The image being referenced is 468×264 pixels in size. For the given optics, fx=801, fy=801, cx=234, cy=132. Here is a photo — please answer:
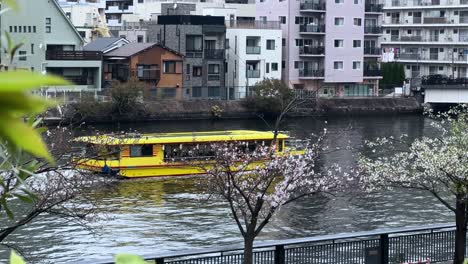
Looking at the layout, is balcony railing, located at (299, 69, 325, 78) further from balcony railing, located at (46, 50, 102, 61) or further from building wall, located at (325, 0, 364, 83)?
balcony railing, located at (46, 50, 102, 61)

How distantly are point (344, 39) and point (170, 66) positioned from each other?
1270 cm

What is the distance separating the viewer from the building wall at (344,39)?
5231cm

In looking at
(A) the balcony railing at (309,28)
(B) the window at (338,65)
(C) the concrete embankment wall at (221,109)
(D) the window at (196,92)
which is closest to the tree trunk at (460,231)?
(C) the concrete embankment wall at (221,109)

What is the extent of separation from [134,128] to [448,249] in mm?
28088

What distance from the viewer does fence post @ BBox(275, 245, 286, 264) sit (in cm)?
1123

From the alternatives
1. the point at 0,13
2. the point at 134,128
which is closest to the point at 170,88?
the point at 134,128

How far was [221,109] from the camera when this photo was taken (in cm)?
4597

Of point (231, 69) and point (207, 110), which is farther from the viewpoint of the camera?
point (231, 69)

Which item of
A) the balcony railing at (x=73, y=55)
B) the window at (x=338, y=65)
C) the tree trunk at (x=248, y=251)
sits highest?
the balcony railing at (x=73, y=55)

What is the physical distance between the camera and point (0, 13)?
4.30 feet

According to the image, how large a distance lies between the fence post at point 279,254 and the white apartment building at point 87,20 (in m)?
46.7

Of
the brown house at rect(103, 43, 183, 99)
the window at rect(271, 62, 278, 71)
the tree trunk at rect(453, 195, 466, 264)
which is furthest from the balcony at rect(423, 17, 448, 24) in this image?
the tree trunk at rect(453, 195, 466, 264)

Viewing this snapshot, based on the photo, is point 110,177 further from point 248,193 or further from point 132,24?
point 132,24

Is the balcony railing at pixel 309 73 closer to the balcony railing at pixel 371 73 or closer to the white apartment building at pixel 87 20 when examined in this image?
the balcony railing at pixel 371 73
